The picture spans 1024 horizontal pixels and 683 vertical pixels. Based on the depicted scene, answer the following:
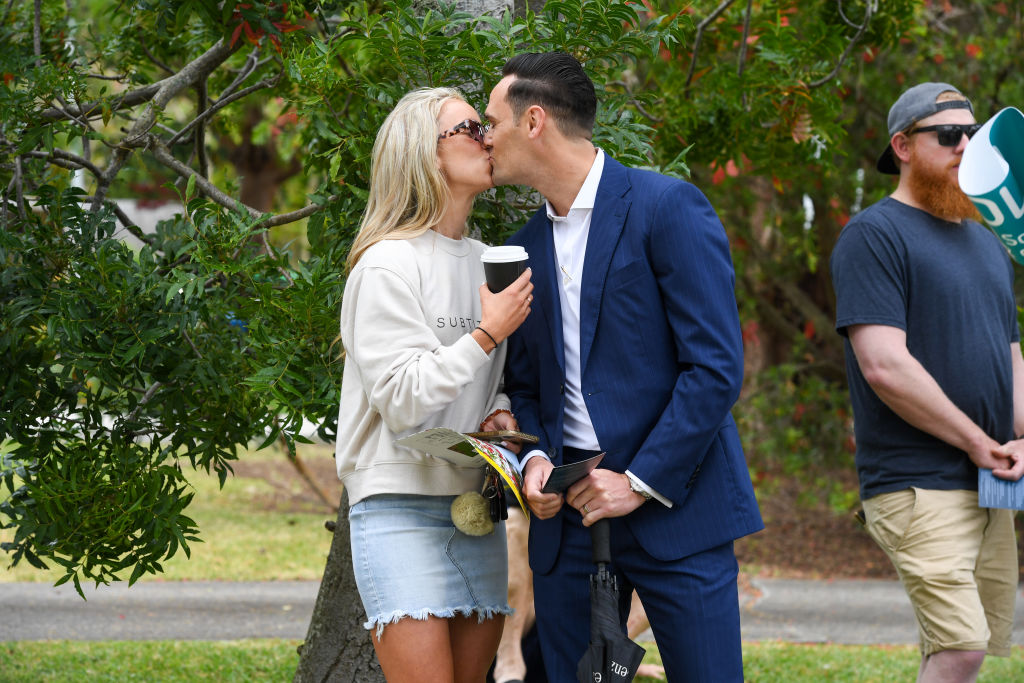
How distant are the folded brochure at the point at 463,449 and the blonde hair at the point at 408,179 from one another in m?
0.55

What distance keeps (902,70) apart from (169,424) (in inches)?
266

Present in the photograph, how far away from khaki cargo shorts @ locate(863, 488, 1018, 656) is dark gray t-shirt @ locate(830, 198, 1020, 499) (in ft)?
0.22

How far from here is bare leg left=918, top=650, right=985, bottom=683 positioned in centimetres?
336

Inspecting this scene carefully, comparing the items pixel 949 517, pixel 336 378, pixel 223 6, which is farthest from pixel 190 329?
pixel 949 517

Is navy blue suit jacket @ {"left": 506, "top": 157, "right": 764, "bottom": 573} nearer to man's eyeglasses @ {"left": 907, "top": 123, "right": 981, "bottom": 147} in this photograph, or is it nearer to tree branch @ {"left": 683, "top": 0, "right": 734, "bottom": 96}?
man's eyeglasses @ {"left": 907, "top": 123, "right": 981, "bottom": 147}

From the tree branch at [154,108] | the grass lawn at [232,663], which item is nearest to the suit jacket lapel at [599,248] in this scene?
the tree branch at [154,108]

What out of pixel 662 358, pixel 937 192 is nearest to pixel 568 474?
pixel 662 358

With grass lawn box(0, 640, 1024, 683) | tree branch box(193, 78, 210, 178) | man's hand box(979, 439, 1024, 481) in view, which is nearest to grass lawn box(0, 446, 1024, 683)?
grass lawn box(0, 640, 1024, 683)

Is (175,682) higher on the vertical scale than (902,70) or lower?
lower

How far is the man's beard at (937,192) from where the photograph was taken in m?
3.52

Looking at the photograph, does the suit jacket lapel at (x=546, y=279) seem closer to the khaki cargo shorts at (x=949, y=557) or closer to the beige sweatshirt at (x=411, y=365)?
the beige sweatshirt at (x=411, y=365)

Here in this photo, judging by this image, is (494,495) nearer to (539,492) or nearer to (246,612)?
(539,492)

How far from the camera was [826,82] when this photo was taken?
5.01 m

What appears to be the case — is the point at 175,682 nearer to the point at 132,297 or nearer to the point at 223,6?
the point at 132,297
